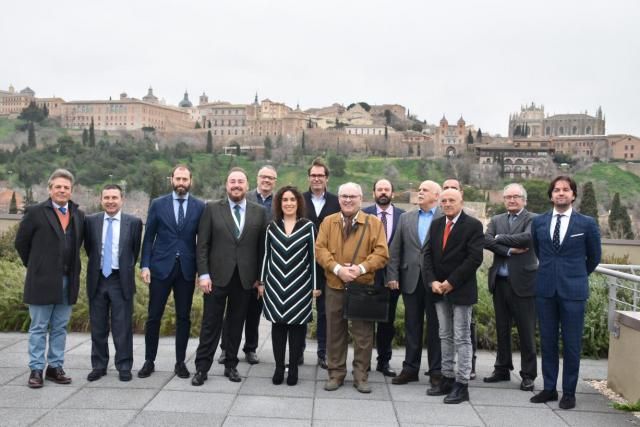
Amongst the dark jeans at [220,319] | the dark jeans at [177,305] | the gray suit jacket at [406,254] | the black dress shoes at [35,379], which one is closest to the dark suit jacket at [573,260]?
the gray suit jacket at [406,254]

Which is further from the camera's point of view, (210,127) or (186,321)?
(210,127)

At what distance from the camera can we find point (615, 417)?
176 inches

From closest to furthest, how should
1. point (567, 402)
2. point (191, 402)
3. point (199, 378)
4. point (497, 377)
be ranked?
1. point (191, 402)
2. point (567, 402)
3. point (199, 378)
4. point (497, 377)

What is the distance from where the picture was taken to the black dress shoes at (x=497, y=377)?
17.5 feet

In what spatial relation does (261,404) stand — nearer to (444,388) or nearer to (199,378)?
(199,378)

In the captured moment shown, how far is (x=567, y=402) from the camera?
4.65 metres

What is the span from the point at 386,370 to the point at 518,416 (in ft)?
4.31

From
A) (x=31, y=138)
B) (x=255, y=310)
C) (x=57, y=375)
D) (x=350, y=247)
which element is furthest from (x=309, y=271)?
(x=31, y=138)

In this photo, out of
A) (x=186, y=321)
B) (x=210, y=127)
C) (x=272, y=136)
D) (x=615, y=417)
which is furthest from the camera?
(x=210, y=127)

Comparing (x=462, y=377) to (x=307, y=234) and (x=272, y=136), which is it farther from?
(x=272, y=136)

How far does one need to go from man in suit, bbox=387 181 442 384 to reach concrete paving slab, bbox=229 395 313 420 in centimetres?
99

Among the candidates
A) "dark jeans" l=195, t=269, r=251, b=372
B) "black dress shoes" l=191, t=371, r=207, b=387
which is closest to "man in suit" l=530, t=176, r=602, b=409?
"dark jeans" l=195, t=269, r=251, b=372

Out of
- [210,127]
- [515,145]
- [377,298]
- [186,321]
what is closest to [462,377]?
[377,298]

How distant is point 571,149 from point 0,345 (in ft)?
336
